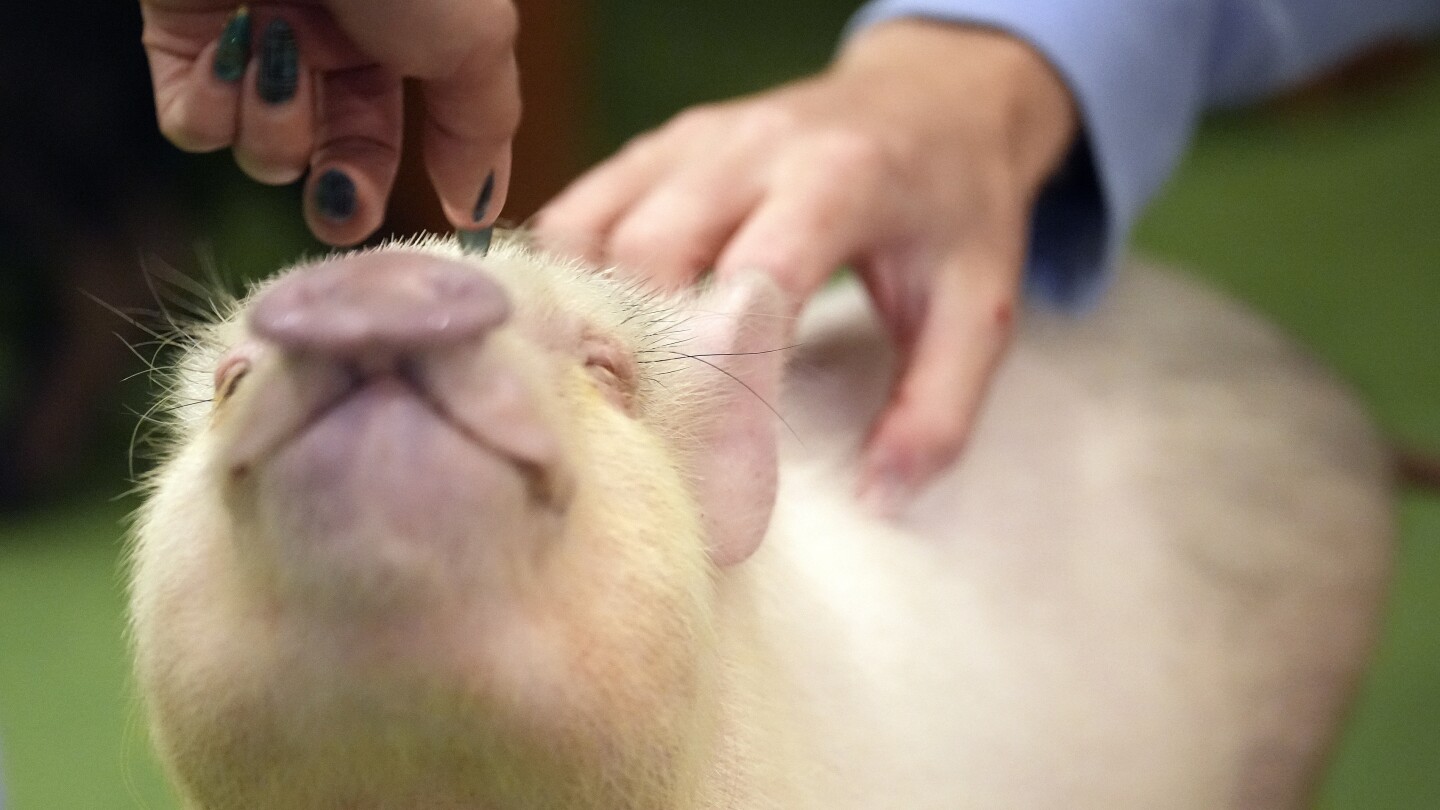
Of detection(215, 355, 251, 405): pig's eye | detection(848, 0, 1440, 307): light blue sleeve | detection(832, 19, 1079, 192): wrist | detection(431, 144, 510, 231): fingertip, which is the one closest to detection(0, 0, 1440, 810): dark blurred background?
detection(431, 144, 510, 231): fingertip

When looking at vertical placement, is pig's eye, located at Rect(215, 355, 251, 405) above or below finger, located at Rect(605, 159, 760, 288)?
above

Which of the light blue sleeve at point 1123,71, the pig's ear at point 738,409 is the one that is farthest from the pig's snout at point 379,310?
the light blue sleeve at point 1123,71

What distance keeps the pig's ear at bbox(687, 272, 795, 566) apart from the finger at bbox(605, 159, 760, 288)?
0.43 feet

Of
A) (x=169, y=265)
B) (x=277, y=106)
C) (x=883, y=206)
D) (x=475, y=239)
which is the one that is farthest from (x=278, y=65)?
(x=169, y=265)

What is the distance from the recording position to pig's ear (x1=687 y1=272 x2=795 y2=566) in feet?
2.31

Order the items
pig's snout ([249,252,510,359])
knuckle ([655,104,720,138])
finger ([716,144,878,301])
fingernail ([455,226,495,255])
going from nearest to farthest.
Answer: pig's snout ([249,252,510,359]) → fingernail ([455,226,495,255]) → finger ([716,144,878,301]) → knuckle ([655,104,720,138])

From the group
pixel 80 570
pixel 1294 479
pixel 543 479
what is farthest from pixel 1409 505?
pixel 80 570

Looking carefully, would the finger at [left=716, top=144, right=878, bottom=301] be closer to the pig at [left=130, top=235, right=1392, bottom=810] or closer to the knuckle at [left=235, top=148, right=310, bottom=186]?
the pig at [left=130, top=235, right=1392, bottom=810]

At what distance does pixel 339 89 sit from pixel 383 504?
A: 0.80 ft

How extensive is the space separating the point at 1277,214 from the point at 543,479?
2271 millimetres

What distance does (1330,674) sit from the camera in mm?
1174

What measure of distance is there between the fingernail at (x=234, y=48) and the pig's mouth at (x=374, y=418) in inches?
7.4

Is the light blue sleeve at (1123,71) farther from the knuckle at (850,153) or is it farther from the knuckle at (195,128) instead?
the knuckle at (195,128)

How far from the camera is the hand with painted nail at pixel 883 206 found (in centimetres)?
93
